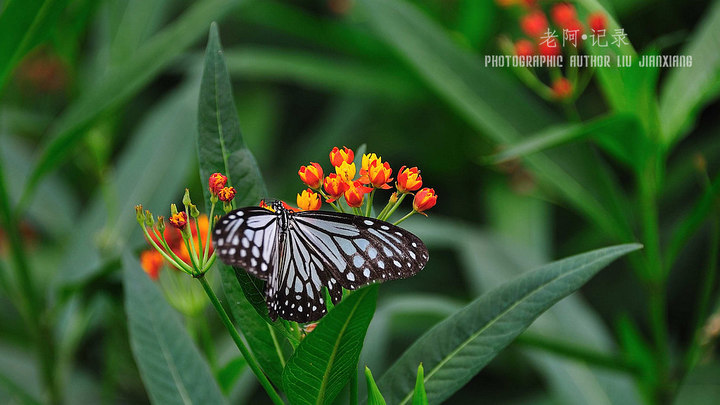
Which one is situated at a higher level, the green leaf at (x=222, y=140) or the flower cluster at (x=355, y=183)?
the green leaf at (x=222, y=140)

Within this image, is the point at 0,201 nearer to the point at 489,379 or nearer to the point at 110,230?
the point at 110,230

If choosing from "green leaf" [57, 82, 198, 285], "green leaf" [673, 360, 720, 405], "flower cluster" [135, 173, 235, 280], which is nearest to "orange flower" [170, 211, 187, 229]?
"flower cluster" [135, 173, 235, 280]

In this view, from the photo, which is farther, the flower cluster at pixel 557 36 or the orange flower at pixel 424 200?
the flower cluster at pixel 557 36

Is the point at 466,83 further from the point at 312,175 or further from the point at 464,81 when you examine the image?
the point at 312,175

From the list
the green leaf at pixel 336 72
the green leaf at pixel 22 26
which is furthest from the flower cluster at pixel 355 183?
the green leaf at pixel 336 72

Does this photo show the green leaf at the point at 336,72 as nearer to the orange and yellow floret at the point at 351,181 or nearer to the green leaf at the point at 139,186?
the green leaf at the point at 139,186

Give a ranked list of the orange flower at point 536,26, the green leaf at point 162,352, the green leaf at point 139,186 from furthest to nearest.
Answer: the green leaf at point 139,186 < the orange flower at point 536,26 < the green leaf at point 162,352

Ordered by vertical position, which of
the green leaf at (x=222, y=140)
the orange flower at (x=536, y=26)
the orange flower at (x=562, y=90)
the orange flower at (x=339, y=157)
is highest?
the orange flower at (x=536, y=26)
